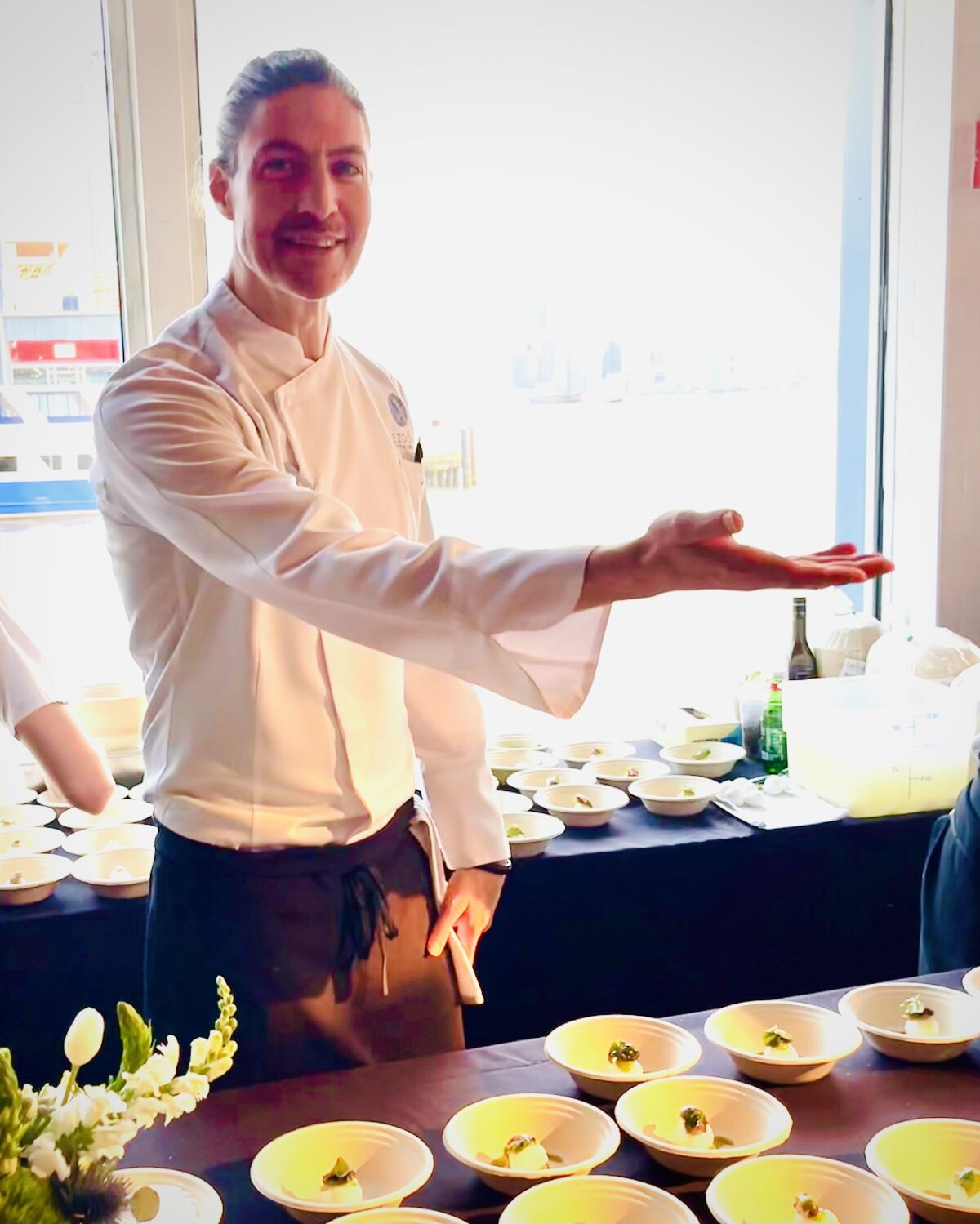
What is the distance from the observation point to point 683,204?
128 inches

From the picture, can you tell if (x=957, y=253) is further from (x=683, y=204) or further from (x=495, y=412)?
(x=495, y=412)

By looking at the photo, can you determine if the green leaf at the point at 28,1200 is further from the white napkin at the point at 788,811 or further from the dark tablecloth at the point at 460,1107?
the white napkin at the point at 788,811

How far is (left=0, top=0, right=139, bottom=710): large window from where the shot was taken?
261 centimetres

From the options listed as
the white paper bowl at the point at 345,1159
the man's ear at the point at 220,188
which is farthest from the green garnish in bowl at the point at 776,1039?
the man's ear at the point at 220,188

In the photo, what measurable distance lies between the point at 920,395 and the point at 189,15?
1.87 m

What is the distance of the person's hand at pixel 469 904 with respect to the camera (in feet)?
5.23

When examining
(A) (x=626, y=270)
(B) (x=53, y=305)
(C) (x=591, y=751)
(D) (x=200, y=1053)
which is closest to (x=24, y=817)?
(B) (x=53, y=305)

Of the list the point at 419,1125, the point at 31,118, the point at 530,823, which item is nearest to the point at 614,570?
the point at 419,1125

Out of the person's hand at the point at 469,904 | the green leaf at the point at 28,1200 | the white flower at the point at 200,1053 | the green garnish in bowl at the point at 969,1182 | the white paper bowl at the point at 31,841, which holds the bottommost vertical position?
the white paper bowl at the point at 31,841

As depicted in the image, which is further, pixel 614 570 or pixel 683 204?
pixel 683 204

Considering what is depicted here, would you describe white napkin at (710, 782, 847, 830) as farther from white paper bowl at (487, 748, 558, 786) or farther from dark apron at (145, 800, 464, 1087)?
dark apron at (145, 800, 464, 1087)

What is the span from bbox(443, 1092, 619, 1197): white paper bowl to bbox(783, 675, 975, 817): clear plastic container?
4.63ft

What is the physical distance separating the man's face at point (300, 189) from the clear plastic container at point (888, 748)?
1516 millimetres

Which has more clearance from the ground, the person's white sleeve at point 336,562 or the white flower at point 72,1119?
the person's white sleeve at point 336,562
